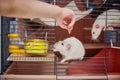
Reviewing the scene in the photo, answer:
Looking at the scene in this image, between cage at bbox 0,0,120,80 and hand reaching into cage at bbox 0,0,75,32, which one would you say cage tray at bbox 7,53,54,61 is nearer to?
cage at bbox 0,0,120,80

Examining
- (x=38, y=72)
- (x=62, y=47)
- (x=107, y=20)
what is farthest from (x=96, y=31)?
(x=38, y=72)

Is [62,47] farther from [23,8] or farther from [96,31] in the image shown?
[23,8]

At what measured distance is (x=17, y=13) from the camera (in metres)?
0.51

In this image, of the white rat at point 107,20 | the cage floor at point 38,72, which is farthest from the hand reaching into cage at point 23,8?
the white rat at point 107,20

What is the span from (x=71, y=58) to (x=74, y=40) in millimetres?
92

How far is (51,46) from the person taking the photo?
1.10 metres

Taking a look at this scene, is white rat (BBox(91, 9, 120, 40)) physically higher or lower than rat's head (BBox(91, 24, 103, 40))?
higher

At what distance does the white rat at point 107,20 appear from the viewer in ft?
3.59

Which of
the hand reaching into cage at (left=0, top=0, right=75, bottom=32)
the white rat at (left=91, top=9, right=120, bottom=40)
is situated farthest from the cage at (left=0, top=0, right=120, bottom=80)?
the hand reaching into cage at (left=0, top=0, right=75, bottom=32)

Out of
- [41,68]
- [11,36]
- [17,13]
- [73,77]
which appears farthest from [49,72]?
[17,13]

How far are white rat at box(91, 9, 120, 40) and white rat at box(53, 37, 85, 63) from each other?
0.13 meters

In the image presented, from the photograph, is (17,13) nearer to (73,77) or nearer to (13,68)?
(73,77)

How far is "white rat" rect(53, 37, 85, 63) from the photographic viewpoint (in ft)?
3.51

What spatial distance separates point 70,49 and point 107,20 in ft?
0.78
